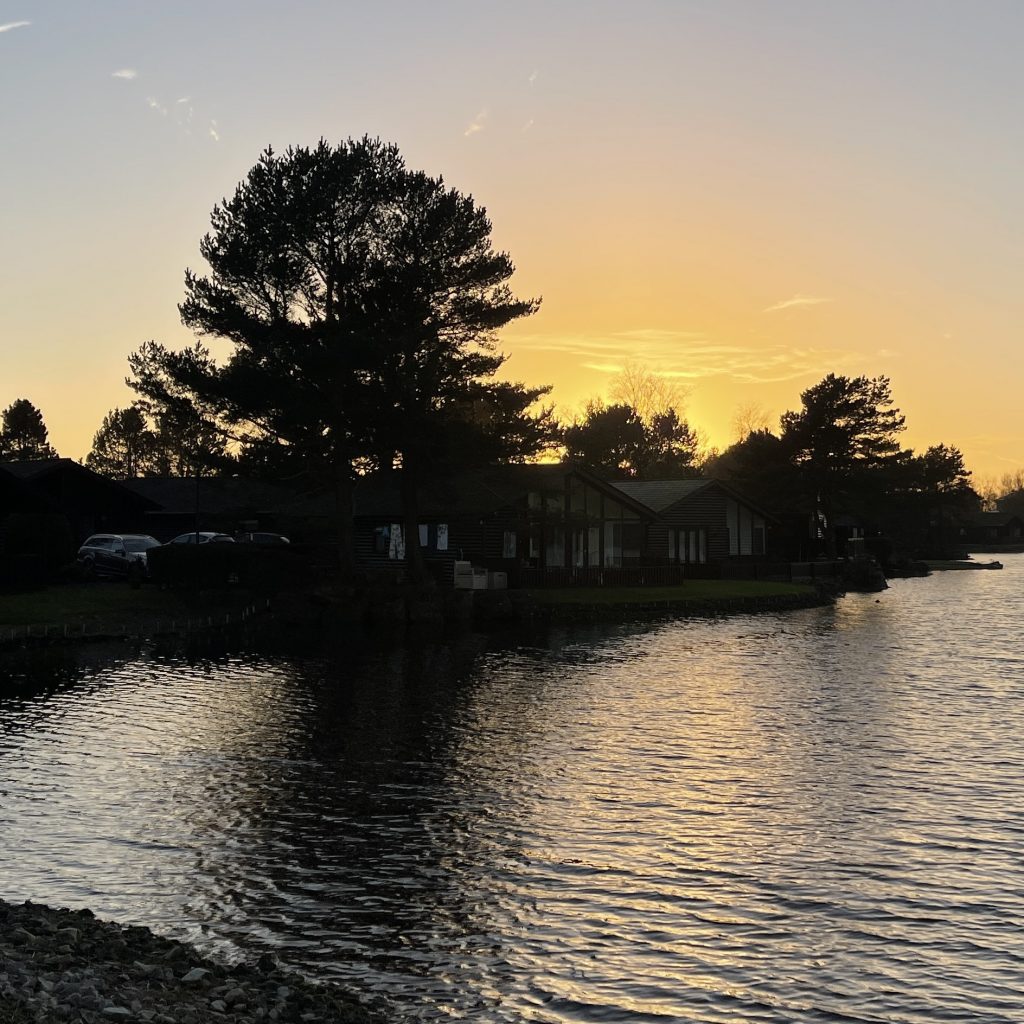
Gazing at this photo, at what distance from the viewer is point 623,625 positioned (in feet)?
177

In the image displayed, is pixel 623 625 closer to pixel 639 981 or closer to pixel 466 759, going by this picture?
pixel 466 759

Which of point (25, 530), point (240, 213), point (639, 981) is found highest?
point (240, 213)

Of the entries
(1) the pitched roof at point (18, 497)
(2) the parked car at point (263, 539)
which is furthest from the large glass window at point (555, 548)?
(1) the pitched roof at point (18, 497)

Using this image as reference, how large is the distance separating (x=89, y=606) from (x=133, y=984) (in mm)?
40007

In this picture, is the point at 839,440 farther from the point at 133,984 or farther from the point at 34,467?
the point at 133,984

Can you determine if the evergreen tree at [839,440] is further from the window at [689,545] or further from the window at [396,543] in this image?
the window at [396,543]

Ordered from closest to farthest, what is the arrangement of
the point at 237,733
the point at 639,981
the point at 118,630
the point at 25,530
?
1. the point at 639,981
2. the point at 237,733
3. the point at 118,630
4. the point at 25,530

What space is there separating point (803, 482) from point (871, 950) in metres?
87.5

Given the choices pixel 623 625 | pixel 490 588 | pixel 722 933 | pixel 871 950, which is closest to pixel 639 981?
pixel 722 933

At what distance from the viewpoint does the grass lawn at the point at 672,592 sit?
59375 millimetres

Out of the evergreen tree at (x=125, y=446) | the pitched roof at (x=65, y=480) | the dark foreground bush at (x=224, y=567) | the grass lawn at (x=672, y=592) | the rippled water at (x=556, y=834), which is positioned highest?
the evergreen tree at (x=125, y=446)

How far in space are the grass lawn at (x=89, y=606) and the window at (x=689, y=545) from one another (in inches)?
1587

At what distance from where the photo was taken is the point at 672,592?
65.4 meters

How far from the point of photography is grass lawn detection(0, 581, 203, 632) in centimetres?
4525
